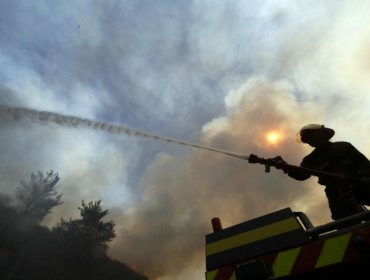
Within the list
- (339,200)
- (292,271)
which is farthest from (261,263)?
(339,200)

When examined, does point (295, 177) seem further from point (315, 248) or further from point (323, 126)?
point (315, 248)

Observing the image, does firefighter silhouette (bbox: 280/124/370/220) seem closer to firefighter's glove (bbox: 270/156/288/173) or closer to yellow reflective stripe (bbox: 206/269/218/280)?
firefighter's glove (bbox: 270/156/288/173)

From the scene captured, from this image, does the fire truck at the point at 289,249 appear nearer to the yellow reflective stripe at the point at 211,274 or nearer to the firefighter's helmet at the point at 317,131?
the yellow reflective stripe at the point at 211,274

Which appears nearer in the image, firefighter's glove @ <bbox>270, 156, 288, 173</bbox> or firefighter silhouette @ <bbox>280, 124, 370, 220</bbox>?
firefighter silhouette @ <bbox>280, 124, 370, 220</bbox>

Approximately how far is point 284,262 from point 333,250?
0.39 meters

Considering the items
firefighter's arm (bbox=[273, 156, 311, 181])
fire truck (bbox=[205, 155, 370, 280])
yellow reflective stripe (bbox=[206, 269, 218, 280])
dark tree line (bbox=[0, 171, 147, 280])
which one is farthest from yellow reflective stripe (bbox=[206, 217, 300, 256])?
dark tree line (bbox=[0, 171, 147, 280])

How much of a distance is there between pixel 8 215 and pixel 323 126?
6520cm

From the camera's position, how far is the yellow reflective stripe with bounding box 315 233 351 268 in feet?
7.25

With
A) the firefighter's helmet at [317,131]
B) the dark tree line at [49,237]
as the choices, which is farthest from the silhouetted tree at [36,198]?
the firefighter's helmet at [317,131]

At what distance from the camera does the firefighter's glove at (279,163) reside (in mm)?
4590

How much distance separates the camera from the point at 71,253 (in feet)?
191

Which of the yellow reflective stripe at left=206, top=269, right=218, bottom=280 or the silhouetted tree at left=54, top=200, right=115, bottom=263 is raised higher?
the silhouetted tree at left=54, top=200, right=115, bottom=263

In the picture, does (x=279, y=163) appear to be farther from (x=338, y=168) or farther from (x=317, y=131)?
(x=317, y=131)

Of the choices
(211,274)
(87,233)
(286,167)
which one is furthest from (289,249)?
(87,233)
